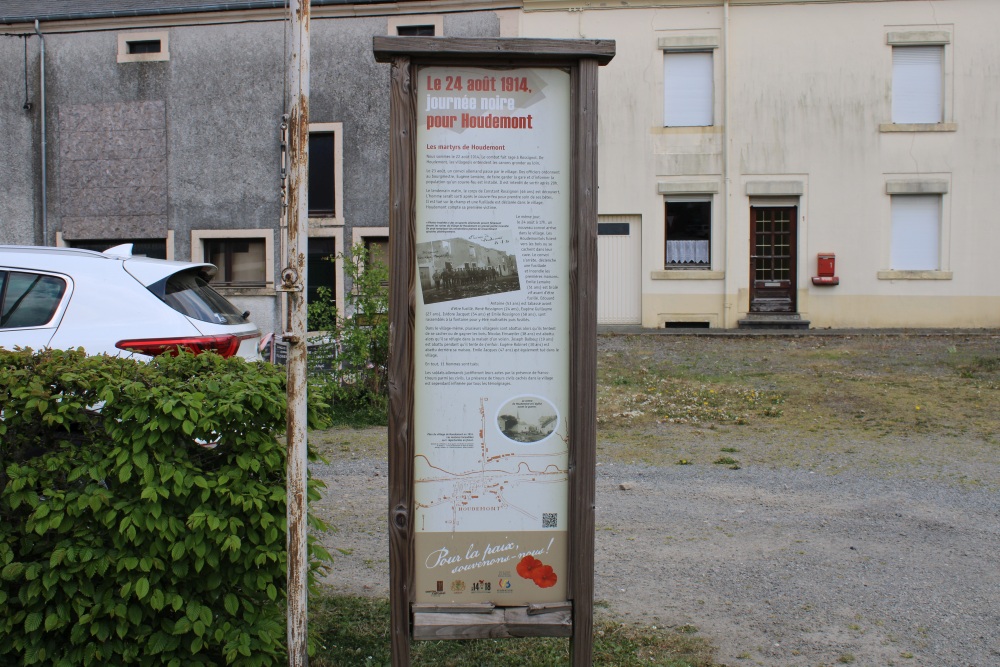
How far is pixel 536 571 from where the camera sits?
3.36 meters

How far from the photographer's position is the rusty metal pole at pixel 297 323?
311 centimetres

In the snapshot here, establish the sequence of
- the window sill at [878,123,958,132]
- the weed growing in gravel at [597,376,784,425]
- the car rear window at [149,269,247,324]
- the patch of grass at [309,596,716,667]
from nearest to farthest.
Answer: the patch of grass at [309,596,716,667]
the car rear window at [149,269,247,324]
the weed growing in gravel at [597,376,784,425]
the window sill at [878,123,958,132]

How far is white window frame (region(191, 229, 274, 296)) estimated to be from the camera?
803 inches

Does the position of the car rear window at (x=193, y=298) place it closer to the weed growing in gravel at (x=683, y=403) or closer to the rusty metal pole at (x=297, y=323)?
the rusty metal pole at (x=297, y=323)

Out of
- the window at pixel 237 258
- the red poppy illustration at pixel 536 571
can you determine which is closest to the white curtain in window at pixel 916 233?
the window at pixel 237 258

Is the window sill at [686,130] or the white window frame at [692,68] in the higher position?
the white window frame at [692,68]

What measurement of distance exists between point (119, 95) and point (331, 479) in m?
17.0

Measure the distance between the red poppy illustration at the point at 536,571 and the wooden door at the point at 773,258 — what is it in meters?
17.4

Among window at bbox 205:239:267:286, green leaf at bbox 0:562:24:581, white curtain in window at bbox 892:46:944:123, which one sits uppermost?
white curtain in window at bbox 892:46:944:123

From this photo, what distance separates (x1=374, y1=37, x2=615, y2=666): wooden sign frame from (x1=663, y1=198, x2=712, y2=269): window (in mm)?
16871

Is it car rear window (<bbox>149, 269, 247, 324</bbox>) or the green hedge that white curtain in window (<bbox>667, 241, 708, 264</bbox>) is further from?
the green hedge

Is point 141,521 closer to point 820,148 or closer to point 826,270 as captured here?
point 826,270

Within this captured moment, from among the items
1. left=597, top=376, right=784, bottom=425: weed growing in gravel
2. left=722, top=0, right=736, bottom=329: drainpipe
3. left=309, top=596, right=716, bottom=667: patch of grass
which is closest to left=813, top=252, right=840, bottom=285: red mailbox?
left=722, top=0, right=736, bottom=329: drainpipe

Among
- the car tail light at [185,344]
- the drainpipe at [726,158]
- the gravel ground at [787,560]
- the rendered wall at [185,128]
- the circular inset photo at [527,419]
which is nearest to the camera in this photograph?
the circular inset photo at [527,419]
